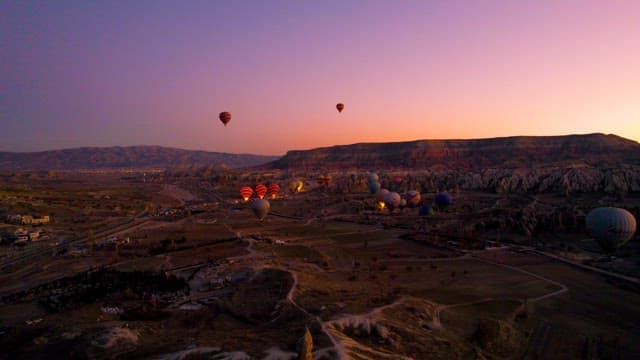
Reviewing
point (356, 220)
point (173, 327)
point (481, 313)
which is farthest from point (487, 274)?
point (356, 220)

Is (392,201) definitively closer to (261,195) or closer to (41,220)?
(261,195)

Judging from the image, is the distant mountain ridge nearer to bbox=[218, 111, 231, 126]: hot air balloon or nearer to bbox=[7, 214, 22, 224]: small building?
bbox=[218, 111, 231, 126]: hot air balloon

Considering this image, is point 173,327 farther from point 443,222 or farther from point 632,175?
point 632,175

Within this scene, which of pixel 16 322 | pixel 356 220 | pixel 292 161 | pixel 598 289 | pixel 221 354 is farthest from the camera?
pixel 292 161

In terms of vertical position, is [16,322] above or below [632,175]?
below

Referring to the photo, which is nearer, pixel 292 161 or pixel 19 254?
pixel 19 254

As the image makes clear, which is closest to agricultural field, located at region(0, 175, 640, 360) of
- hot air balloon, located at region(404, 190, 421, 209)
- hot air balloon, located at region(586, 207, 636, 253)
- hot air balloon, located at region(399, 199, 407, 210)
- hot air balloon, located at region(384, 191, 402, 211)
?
hot air balloon, located at region(586, 207, 636, 253)

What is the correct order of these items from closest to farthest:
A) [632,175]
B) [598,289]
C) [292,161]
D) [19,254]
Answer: [598,289], [19,254], [632,175], [292,161]

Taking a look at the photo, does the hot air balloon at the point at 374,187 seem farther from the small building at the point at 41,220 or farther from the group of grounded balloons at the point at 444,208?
the small building at the point at 41,220
